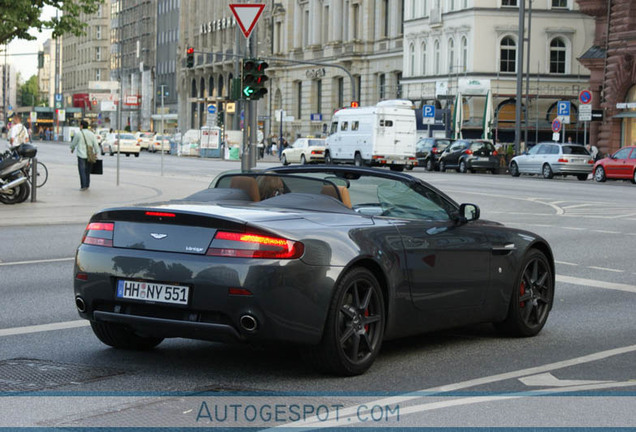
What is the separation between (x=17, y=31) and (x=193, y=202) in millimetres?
22641

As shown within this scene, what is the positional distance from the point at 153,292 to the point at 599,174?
41223 mm

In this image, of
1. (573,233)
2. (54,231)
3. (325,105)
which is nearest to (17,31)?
(54,231)

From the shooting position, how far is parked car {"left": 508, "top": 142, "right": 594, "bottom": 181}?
4828 cm

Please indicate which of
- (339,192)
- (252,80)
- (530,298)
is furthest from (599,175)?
(339,192)

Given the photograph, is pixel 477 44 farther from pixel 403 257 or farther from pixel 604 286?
pixel 403 257

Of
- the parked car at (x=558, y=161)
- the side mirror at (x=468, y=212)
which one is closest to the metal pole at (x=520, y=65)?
the parked car at (x=558, y=161)

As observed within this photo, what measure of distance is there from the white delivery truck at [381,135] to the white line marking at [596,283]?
129 ft

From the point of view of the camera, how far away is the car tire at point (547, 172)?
49031mm

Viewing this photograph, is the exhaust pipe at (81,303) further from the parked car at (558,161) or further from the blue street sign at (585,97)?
the blue street sign at (585,97)

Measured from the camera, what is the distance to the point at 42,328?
346 inches

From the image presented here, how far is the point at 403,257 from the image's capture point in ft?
24.9

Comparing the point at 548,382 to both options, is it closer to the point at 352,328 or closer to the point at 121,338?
the point at 352,328

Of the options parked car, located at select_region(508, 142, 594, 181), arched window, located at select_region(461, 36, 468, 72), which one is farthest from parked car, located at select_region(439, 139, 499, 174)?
arched window, located at select_region(461, 36, 468, 72)

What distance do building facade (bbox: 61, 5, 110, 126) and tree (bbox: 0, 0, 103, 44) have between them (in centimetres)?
12900
